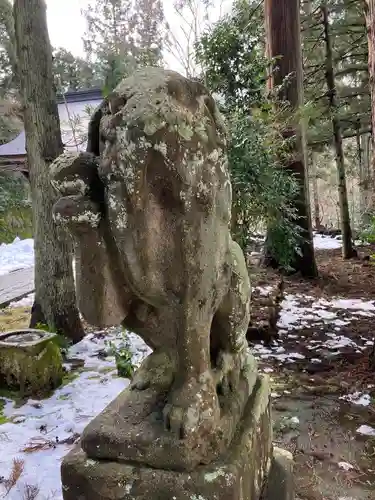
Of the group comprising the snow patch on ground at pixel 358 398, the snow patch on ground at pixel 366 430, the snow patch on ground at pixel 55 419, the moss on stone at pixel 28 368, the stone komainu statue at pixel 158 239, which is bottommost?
the snow patch on ground at pixel 366 430

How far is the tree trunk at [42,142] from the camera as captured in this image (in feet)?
15.3

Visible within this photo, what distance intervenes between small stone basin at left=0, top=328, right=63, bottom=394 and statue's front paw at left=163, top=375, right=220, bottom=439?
260cm

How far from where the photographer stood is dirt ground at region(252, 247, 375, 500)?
2.73 meters

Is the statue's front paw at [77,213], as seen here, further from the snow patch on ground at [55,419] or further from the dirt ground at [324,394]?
the dirt ground at [324,394]

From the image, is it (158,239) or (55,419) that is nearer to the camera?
(158,239)

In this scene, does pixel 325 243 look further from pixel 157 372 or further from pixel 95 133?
pixel 95 133

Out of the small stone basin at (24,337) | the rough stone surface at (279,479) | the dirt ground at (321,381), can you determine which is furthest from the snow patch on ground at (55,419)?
the dirt ground at (321,381)

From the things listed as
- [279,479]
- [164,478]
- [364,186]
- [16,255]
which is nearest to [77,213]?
[164,478]

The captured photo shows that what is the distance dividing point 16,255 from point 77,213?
10333mm

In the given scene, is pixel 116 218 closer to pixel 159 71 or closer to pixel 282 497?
pixel 159 71

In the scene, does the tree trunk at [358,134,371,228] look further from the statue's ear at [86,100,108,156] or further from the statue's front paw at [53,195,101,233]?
the statue's front paw at [53,195,101,233]

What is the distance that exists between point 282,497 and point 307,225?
6735 mm

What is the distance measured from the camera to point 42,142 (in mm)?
4688

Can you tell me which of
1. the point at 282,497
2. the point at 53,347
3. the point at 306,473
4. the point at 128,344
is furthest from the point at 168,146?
the point at 128,344
